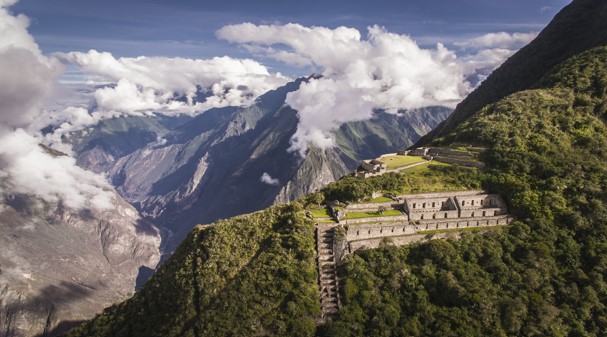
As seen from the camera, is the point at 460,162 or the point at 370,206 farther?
the point at 460,162

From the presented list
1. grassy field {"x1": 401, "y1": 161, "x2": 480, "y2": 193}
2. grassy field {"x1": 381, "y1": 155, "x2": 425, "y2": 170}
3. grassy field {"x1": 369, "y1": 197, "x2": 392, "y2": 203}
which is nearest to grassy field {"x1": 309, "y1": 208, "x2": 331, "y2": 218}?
grassy field {"x1": 369, "y1": 197, "x2": 392, "y2": 203}

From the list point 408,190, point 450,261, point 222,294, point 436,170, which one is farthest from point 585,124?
point 222,294

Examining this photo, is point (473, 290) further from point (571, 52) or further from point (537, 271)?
point (571, 52)

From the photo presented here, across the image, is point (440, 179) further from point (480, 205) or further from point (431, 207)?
point (431, 207)

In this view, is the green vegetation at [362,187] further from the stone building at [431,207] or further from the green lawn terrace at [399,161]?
the green lawn terrace at [399,161]

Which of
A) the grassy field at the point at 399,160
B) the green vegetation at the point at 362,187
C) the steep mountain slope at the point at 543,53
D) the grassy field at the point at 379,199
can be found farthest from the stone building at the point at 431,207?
the steep mountain slope at the point at 543,53

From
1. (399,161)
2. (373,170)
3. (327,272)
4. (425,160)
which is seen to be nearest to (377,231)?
(327,272)

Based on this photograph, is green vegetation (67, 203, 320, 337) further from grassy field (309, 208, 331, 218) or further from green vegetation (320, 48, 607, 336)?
green vegetation (320, 48, 607, 336)
